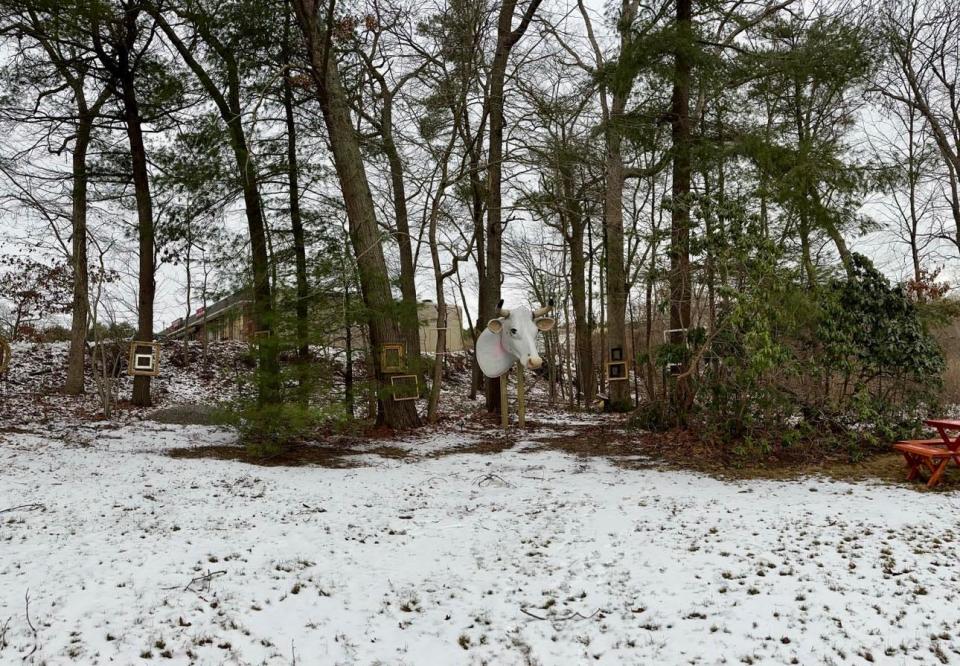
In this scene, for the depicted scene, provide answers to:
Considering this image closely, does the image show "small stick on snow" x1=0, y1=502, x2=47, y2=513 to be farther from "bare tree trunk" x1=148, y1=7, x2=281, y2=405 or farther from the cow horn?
the cow horn

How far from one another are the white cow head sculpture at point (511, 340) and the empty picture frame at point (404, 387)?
151 cm

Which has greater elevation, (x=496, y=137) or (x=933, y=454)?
(x=496, y=137)

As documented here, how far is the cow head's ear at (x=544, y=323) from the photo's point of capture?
11.6 m

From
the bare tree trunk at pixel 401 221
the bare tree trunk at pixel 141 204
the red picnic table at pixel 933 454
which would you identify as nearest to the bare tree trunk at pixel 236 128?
the bare tree trunk at pixel 141 204

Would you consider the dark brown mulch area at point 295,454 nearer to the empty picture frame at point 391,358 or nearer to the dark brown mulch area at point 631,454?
the dark brown mulch area at point 631,454

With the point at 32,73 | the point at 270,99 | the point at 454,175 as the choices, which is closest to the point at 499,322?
the point at 454,175

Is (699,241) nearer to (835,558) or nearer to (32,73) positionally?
(835,558)

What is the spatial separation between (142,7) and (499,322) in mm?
8315

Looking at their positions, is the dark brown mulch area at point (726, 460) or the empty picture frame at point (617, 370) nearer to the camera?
the dark brown mulch area at point (726, 460)

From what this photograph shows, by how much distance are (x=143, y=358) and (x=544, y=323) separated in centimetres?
722

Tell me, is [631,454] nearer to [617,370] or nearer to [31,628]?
[617,370]

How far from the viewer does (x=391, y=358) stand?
34.4 feet

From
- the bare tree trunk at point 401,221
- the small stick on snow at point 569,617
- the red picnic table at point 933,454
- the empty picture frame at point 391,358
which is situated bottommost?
the small stick on snow at point 569,617

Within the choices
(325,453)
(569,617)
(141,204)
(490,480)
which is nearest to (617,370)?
(490,480)
